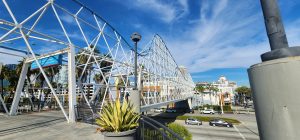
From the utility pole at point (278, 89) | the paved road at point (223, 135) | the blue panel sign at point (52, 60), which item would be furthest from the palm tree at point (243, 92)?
the utility pole at point (278, 89)

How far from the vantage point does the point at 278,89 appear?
3.92ft

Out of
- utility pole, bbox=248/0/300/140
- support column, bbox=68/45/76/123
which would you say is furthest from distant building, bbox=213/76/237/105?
utility pole, bbox=248/0/300/140

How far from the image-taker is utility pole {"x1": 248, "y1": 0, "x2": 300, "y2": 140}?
116 cm

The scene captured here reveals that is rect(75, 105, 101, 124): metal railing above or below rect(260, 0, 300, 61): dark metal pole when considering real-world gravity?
below

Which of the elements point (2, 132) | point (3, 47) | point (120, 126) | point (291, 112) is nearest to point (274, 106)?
point (291, 112)

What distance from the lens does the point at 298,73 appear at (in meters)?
1.15

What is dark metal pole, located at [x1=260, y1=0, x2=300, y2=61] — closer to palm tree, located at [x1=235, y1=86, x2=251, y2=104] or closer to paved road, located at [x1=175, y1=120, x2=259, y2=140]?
paved road, located at [x1=175, y1=120, x2=259, y2=140]

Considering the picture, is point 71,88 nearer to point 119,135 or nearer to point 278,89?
point 119,135

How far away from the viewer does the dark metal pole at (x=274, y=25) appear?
53.3 inches

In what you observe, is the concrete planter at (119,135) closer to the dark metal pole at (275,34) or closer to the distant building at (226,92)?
the dark metal pole at (275,34)

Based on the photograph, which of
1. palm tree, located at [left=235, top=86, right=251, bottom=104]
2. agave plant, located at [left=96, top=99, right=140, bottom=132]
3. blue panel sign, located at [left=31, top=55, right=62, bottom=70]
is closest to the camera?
agave plant, located at [left=96, top=99, right=140, bottom=132]

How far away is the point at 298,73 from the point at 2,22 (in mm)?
16072

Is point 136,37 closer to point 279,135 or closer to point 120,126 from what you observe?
point 120,126

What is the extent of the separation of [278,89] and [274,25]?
53cm
